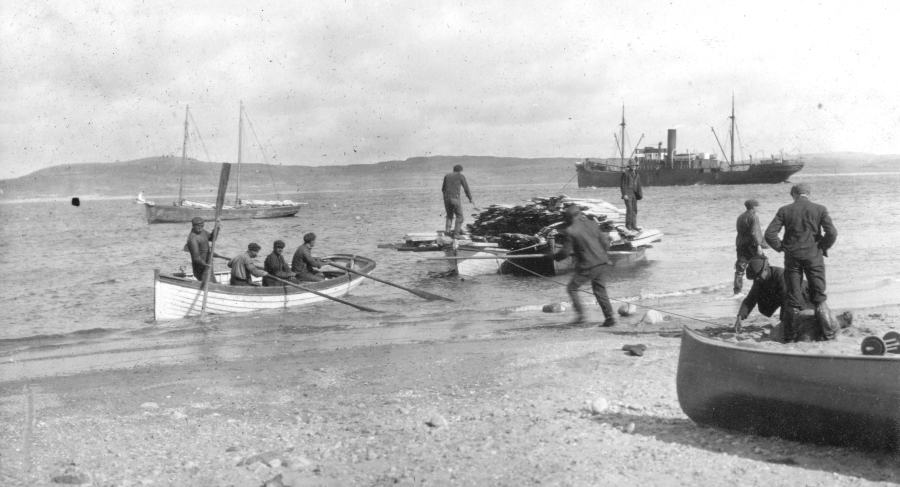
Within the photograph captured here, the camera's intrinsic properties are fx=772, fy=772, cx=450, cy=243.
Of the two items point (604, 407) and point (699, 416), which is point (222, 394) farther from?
point (699, 416)

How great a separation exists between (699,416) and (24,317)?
16873 mm

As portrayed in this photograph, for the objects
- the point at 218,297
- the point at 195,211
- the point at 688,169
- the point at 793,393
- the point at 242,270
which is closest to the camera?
the point at 793,393

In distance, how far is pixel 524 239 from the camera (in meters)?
20.3

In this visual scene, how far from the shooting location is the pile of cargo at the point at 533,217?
69.1 feet

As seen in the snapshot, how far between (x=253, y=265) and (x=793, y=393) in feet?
39.8

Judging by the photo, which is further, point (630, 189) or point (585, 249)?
point (630, 189)

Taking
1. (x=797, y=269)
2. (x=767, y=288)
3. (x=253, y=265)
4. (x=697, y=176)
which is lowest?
(x=253, y=265)

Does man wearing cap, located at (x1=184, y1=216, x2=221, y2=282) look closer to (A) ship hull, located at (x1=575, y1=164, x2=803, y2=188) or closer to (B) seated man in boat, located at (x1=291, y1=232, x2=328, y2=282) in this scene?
(B) seated man in boat, located at (x1=291, y1=232, x2=328, y2=282)

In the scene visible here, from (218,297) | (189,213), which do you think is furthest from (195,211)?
(218,297)

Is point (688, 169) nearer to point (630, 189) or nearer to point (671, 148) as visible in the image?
point (671, 148)

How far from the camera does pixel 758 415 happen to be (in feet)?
19.9

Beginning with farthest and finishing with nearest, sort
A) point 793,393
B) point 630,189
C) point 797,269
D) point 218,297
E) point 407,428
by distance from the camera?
point 630,189, point 218,297, point 797,269, point 407,428, point 793,393

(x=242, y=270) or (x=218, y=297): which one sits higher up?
(x=242, y=270)

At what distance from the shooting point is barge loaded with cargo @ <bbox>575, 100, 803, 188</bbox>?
343 ft
